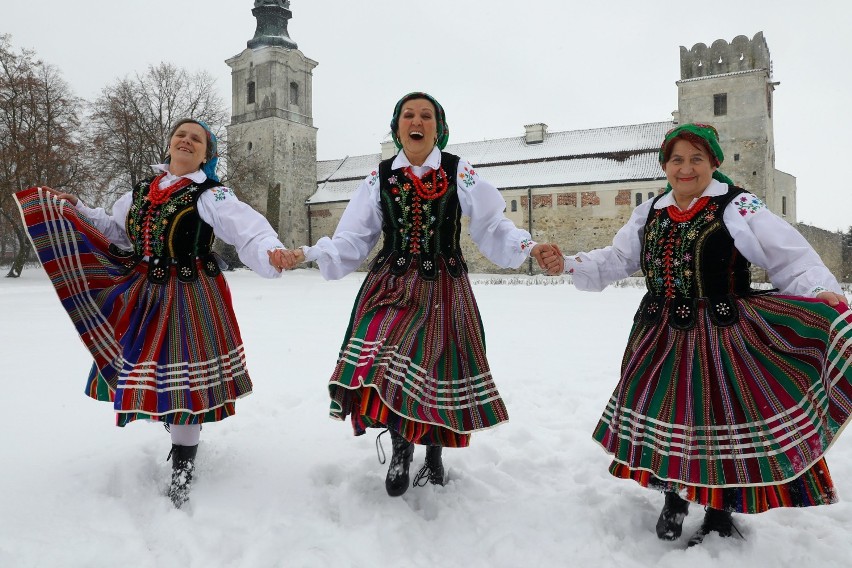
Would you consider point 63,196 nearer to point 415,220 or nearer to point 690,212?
point 415,220

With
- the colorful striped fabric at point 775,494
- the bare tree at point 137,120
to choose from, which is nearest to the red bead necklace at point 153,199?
the colorful striped fabric at point 775,494

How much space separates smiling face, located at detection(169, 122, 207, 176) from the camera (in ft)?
10.5

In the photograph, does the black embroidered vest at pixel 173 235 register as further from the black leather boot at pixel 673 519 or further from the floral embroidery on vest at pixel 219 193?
the black leather boot at pixel 673 519

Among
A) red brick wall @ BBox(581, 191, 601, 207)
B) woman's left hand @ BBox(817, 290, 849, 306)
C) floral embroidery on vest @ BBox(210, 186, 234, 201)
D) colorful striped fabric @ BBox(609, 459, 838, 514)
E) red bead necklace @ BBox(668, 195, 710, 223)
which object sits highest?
red brick wall @ BBox(581, 191, 601, 207)

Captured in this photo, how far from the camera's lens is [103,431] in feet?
12.8

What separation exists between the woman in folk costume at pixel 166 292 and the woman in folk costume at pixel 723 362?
180cm

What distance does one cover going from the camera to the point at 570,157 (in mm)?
30078

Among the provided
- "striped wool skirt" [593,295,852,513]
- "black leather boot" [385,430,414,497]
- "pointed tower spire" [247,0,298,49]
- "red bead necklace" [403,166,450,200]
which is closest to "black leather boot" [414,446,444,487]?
"black leather boot" [385,430,414,497]

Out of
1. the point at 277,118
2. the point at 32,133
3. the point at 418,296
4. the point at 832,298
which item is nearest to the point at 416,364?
the point at 418,296

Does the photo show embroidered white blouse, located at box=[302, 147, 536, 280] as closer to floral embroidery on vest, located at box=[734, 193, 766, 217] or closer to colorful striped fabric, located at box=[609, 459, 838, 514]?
floral embroidery on vest, located at box=[734, 193, 766, 217]

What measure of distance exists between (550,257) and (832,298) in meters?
1.15

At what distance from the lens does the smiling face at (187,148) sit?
319 cm

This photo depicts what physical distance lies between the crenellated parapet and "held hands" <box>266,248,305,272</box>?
27864 mm

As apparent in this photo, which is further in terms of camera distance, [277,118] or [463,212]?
[277,118]
